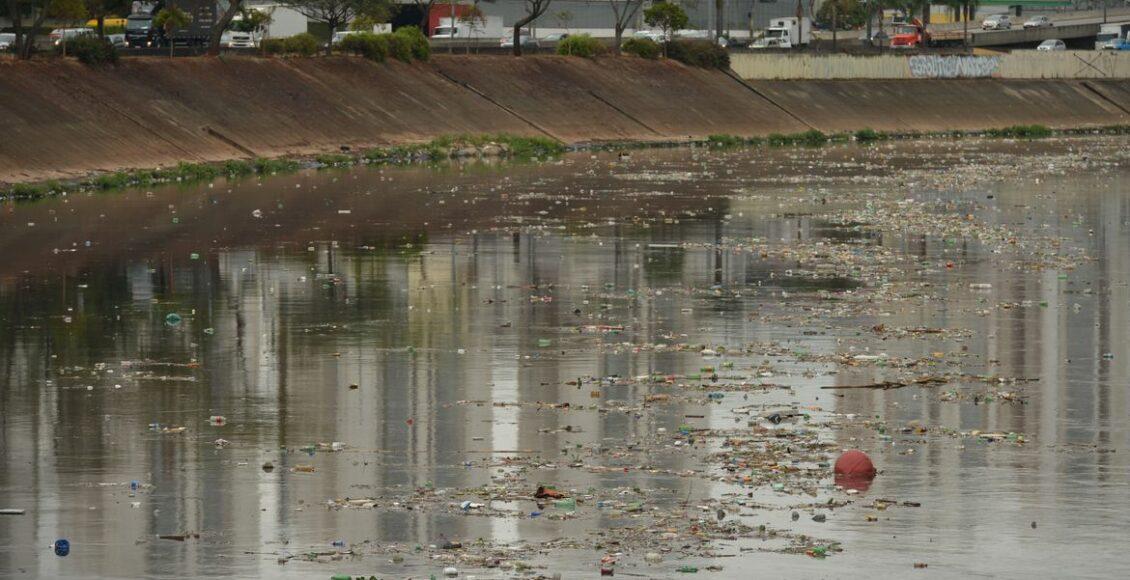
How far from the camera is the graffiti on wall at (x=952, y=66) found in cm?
11100

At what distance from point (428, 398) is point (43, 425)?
148 inches

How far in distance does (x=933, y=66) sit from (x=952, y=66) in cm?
159

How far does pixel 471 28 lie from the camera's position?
110 meters

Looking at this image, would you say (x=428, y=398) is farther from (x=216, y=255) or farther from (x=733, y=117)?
(x=733, y=117)

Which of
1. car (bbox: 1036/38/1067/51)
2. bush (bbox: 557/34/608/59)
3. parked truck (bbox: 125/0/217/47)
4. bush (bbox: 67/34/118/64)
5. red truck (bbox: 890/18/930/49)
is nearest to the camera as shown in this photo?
bush (bbox: 67/34/118/64)

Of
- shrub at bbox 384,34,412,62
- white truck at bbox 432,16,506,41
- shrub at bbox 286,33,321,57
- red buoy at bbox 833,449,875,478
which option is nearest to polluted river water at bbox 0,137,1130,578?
red buoy at bbox 833,449,875,478

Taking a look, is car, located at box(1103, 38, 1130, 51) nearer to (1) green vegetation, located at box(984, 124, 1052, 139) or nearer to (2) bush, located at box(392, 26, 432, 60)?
(1) green vegetation, located at box(984, 124, 1052, 139)

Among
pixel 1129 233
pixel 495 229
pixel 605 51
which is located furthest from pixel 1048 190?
pixel 605 51

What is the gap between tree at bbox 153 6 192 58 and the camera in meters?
78.6

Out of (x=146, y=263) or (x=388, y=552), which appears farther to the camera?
(x=146, y=263)

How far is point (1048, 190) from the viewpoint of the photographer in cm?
5269

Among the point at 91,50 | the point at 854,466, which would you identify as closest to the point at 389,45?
the point at 91,50

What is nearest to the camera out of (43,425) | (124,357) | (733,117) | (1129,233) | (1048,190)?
(43,425)

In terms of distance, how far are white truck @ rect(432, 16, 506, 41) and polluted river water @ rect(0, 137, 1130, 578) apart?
7293cm
